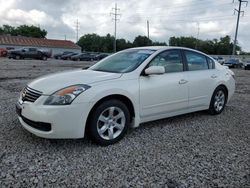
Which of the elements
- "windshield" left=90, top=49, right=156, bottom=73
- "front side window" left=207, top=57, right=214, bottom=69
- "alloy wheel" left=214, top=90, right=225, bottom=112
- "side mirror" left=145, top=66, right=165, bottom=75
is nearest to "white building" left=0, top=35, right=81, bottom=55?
"windshield" left=90, top=49, right=156, bottom=73

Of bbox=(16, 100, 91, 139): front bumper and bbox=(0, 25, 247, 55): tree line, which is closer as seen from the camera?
bbox=(16, 100, 91, 139): front bumper

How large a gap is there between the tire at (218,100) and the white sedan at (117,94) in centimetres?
14

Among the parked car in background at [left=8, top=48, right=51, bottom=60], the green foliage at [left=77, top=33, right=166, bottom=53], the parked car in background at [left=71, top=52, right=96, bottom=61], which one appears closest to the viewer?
the parked car in background at [left=8, top=48, right=51, bottom=60]

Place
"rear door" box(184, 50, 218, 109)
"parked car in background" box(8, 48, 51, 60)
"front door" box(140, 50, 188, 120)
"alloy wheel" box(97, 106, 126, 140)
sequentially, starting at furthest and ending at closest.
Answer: "parked car in background" box(8, 48, 51, 60), "rear door" box(184, 50, 218, 109), "front door" box(140, 50, 188, 120), "alloy wheel" box(97, 106, 126, 140)

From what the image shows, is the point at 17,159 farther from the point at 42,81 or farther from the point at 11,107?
the point at 11,107

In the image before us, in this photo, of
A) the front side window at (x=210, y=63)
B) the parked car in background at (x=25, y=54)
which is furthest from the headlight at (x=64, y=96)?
the parked car in background at (x=25, y=54)

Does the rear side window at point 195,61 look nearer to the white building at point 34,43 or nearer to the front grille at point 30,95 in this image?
the front grille at point 30,95

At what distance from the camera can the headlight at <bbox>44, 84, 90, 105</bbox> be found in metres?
3.43

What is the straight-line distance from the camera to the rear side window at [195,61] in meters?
5.07

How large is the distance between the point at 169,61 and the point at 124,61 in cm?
85

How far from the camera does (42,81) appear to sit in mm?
3893

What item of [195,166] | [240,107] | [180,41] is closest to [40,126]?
[195,166]

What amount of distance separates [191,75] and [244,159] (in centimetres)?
194

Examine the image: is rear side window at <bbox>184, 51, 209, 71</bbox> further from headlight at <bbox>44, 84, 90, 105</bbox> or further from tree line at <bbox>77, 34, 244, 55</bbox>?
→ tree line at <bbox>77, 34, 244, 55</bbox>
